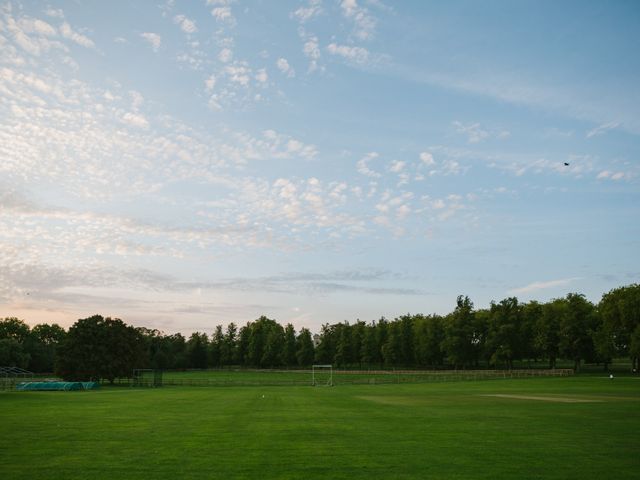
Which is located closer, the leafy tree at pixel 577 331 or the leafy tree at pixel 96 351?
the leafy tree at pixel 96 351

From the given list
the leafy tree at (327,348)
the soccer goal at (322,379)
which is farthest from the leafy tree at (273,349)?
the soccer goal at (322,379)

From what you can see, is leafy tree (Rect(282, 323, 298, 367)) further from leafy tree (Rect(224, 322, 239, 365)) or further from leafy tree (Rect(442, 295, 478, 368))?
leafy tree (Rect(442, 295, 478, 368))

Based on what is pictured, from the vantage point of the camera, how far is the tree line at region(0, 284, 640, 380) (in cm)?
8219

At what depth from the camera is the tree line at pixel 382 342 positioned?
3236 inches

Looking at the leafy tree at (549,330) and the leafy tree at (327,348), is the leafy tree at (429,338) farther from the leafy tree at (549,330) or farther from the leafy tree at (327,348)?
the leafy tree at (327,348)

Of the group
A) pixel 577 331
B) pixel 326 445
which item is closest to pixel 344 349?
pixel 577 331

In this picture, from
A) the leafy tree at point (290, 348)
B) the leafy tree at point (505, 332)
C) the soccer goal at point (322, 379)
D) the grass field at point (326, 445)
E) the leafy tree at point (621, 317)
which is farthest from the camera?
the leafy tree at point (290, 348)

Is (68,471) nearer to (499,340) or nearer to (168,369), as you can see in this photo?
(499,340)

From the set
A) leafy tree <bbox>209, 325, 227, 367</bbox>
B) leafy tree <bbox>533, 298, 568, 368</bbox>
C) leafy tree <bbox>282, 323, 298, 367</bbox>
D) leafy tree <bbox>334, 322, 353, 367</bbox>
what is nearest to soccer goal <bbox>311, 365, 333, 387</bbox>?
leafy tree <bbox>334, 322, 353, 367</bbox>

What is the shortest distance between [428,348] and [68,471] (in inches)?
4773

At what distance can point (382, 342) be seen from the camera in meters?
144

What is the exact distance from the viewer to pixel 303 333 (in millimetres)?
166875

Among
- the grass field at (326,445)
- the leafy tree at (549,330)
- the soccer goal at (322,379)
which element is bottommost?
the soccer goal at (322,379)

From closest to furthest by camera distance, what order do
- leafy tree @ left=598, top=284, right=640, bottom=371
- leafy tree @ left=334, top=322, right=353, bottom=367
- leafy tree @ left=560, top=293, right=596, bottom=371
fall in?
leafy tree @ left=598, top=284, right=640, bottom=371, leafy tree @ left=560, top=293, right=596, bottom=371, leafy tree @ left=334, top=322, right=353, bottom=367
